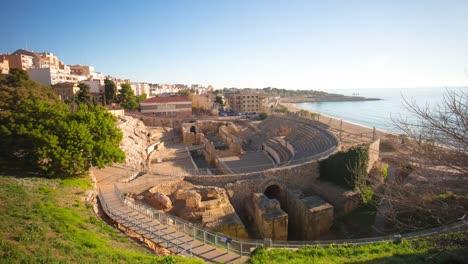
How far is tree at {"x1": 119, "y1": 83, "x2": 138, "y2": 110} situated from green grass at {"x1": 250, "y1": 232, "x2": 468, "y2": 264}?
4993cm

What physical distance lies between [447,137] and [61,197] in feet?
47.9

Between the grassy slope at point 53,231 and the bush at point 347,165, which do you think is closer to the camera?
the grassy slope at point 53,231

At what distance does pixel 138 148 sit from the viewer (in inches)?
1119

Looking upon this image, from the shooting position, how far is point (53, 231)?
8.16 m

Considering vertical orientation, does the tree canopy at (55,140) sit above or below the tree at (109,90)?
below

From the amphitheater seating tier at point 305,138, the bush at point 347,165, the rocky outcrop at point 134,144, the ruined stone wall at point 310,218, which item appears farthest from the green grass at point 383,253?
the rocky outcrop at point 134,144

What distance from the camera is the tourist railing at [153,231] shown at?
9.22 meters

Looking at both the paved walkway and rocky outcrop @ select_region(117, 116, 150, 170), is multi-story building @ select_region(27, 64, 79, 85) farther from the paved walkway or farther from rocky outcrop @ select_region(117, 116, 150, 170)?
the paved walkway

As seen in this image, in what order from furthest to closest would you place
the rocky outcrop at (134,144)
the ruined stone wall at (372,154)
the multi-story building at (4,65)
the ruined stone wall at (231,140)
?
the multi-story building at (4,65)
the ruined stone wall at (231,140)
the rocky outcrop at (134,144)
the ruined stone wall at (372,154)

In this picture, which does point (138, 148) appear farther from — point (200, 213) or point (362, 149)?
point (362, 149)

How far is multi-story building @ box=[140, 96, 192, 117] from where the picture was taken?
172ft

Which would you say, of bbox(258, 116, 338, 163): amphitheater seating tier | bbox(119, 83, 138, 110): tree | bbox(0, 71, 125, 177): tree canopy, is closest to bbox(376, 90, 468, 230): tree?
bbox(258, 116, 338, 163): amphitheater seating tier

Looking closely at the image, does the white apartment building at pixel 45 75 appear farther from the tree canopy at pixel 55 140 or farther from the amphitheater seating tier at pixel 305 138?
the amphitheater seating tier at pixel 305 138

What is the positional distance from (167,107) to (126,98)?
8.48 m
